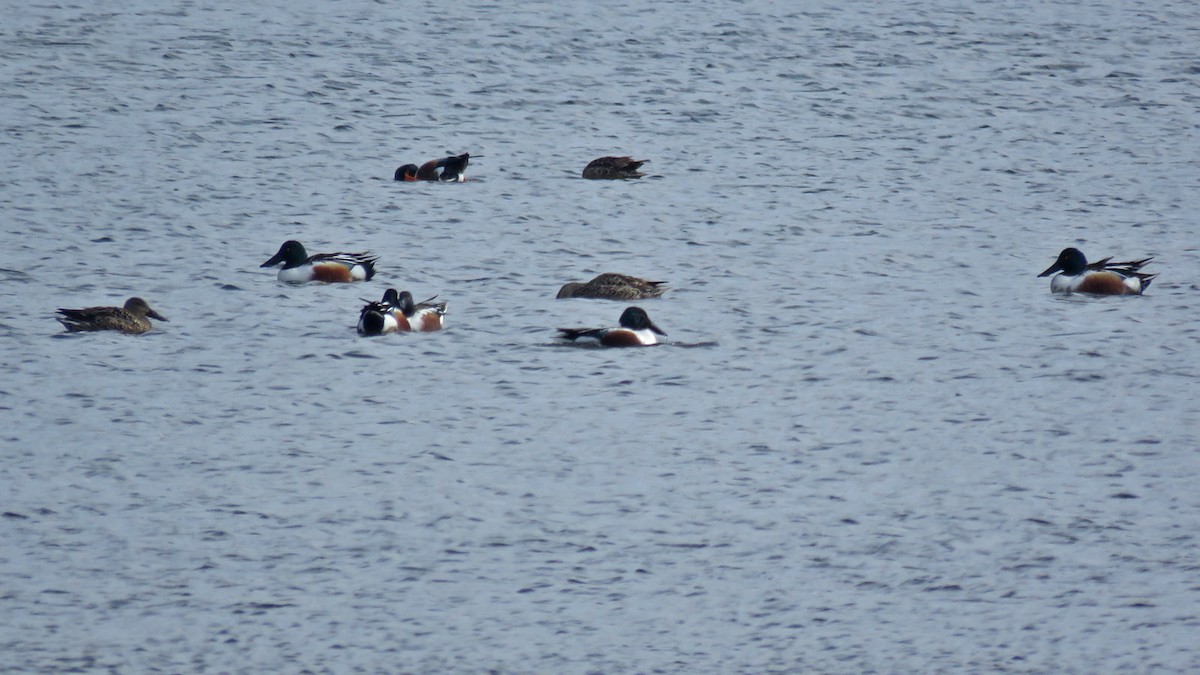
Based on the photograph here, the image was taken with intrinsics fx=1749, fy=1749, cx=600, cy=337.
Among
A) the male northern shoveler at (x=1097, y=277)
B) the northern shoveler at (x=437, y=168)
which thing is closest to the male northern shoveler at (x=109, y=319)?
the northern shoveler at (x=437, y=168)

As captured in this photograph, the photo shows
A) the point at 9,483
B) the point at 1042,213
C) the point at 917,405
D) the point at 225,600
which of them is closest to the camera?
the point at 225,600

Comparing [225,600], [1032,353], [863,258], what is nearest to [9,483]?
[225,600]

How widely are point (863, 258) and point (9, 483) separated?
918cm

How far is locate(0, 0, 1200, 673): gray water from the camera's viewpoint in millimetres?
8922

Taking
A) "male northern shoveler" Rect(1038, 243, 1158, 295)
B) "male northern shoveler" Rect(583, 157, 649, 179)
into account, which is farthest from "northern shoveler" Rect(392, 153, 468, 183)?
"male northern shoveler" Rect(1038, 243, 1158, 295)

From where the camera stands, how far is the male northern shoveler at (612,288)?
15.9 meters

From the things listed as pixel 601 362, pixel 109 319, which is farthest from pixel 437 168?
pixel 601 362

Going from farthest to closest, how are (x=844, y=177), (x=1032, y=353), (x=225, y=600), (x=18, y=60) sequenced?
1. (x=18, y=60)
2. (x=844, y=177)
3. (x=1032, y=353)
4. (x=225, y=600)

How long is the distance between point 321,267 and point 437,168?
4.05m

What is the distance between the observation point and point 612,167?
2073cm

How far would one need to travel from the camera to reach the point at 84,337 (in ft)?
47.3

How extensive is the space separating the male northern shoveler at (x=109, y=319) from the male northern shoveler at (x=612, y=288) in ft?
12.5

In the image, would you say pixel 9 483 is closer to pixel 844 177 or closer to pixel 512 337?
pixel 512 337

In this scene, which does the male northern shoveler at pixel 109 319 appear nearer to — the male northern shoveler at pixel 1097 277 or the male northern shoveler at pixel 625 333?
the male northern shoveler at pixel 625 333
